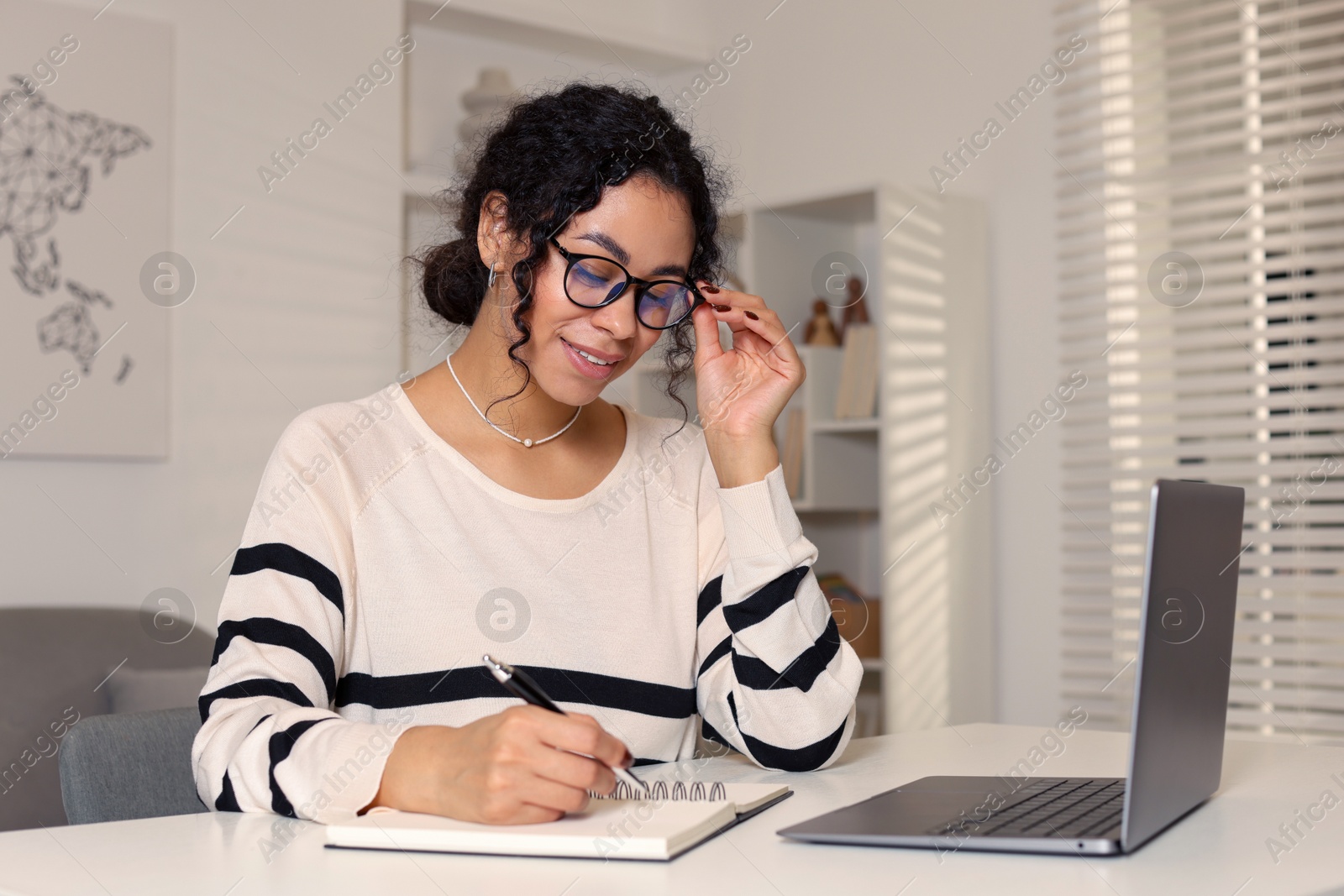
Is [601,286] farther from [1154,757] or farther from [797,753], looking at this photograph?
[1154,757]

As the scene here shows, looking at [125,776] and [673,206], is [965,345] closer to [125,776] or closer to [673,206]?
[673,206]

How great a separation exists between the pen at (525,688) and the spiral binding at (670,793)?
0.02 metres

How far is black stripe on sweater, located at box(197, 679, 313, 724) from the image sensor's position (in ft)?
3.57

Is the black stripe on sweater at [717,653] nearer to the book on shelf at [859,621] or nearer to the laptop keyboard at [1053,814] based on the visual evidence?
the laptop keyboard at [1053,814]

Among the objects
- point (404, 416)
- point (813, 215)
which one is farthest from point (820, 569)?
point (404, 416)

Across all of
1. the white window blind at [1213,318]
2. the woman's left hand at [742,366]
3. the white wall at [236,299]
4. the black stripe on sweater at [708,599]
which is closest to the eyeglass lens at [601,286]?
the woman's left hand at [742,366]

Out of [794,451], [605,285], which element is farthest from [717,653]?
[794,451]

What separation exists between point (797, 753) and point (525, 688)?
42 cm

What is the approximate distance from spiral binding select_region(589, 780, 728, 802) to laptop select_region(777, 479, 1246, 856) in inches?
4.3

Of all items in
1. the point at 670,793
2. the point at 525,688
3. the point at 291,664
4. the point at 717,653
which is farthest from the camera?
the point at 717,653

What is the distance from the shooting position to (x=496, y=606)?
134 centimetres

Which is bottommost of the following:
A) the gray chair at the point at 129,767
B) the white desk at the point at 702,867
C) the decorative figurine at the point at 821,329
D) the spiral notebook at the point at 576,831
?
the gray chair at the point at 129,767

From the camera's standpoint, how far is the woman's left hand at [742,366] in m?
1.42

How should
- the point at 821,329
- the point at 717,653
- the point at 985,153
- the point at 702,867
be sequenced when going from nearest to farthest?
the point at 702,867 < the point at 717,653 < the point at 985,153 < the point at 821,329
